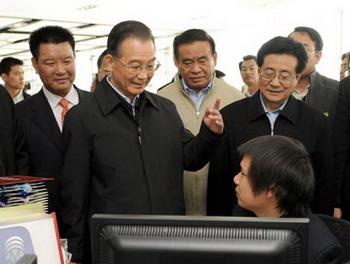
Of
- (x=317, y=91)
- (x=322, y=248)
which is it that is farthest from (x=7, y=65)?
(x=322, y=248)

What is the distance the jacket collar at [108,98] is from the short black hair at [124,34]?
13 centimetres

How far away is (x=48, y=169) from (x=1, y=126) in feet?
0.93

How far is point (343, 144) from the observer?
2.34 meters

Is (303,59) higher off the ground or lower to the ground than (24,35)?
lower

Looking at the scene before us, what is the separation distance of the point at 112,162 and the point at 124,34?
480 mm

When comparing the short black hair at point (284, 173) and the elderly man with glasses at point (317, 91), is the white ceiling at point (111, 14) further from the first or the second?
the short black hair at point (284, 173)

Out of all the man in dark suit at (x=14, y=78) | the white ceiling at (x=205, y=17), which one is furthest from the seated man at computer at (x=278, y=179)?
the white ceiling at (x=205, y=17)

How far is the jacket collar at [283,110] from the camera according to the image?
196 cm

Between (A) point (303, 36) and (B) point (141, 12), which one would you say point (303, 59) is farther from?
(B) point (141, 12)

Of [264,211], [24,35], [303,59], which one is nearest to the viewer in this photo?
[264,211]

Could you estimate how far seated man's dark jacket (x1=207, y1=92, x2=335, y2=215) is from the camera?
1955mm

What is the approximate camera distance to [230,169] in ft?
6.61

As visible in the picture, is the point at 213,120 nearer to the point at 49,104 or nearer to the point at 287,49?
the point at 287,49

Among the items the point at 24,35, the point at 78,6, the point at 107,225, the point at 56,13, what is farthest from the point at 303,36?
the point at 24,35
